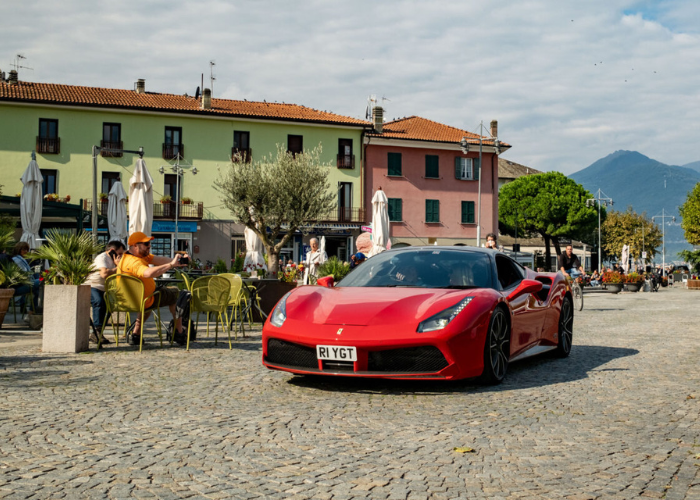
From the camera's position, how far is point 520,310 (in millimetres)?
7523

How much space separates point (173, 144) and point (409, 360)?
138ft

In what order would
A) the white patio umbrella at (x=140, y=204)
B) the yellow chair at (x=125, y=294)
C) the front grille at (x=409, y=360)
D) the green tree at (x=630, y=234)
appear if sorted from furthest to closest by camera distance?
the green tree at (x=630, y=234) → the white patio umbrella at (x=140, y=204) → the yellow chair at (x=125, y=294) → the front grille at (x=409, y=360)

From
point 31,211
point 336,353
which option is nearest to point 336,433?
point 336,353

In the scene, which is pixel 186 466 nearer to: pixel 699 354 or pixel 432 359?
pixel 432 359

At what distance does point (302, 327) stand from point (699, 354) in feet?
19.1

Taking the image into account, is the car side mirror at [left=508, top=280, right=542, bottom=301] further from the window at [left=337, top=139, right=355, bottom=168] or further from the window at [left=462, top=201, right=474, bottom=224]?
the window at [left=462, top=201, right=474, bottom=224]

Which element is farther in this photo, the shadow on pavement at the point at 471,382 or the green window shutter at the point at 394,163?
the green window shutter at the point at 394,163

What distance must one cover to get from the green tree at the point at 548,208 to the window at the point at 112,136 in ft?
119

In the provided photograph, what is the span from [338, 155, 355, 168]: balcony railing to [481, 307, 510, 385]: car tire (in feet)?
141

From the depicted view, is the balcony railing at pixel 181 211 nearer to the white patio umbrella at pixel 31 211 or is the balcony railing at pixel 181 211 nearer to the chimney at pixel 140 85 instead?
the chimney at pixel 140 85

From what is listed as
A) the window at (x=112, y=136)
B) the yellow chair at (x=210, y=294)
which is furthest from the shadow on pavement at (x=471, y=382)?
the window at (x=112, y=136)

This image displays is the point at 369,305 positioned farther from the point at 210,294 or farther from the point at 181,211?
the point at 181,211

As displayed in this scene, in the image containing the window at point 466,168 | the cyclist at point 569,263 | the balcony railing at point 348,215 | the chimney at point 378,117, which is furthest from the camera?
the window at point 466,168

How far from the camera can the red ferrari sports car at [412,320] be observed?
20.0 feet
